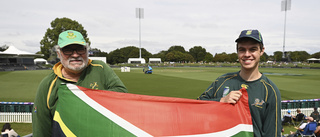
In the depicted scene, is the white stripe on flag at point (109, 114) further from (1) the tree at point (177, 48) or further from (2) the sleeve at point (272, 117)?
(1) the tree at point (177, 48)

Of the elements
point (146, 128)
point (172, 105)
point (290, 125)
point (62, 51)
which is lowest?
point (290, 125)

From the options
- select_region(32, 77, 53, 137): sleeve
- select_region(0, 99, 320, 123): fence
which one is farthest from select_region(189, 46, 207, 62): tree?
select_region(32, 77, 53, 137): sleeve

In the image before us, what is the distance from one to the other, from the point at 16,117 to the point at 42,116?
1023 centimetres

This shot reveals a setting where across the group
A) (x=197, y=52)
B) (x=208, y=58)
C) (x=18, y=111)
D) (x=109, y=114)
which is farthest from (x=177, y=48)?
(x=109, y=114)

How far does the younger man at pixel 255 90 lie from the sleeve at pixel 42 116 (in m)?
2.11

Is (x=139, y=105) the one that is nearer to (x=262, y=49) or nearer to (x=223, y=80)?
(x=223, y=80)

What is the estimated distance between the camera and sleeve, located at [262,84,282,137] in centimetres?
237

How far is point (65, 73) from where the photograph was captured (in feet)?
9.06

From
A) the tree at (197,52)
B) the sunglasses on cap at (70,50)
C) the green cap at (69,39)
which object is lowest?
the sunglasses on cap at (70,50)

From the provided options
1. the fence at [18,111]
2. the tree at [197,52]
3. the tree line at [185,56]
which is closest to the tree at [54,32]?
the tree line at [185,56]

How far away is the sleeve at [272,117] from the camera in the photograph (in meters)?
2.37

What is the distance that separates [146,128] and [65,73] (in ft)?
4.61

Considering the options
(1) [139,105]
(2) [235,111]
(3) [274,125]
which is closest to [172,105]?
(1) [139,105]

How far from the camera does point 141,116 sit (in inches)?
88.9
